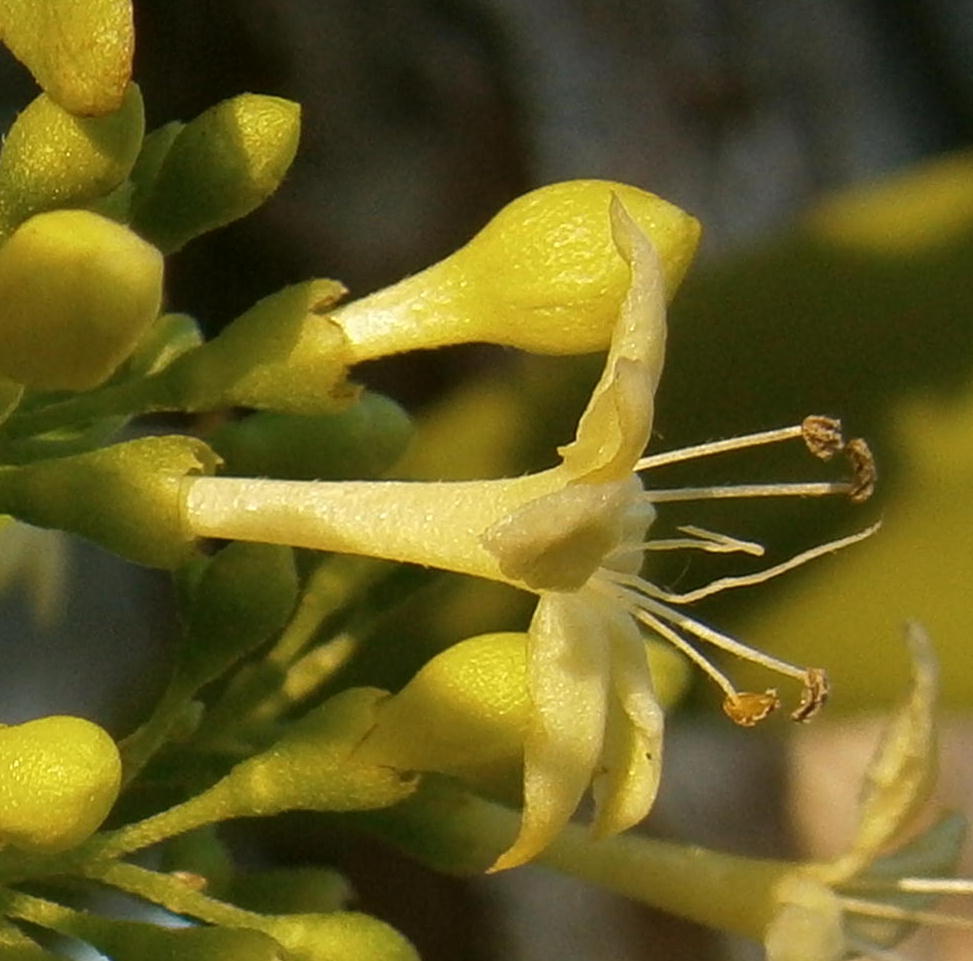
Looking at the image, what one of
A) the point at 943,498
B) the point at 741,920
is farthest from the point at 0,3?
the point at 943,498

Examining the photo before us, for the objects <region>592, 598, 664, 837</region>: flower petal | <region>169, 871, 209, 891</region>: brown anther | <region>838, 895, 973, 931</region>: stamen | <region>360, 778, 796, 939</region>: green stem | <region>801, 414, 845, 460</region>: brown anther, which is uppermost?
<region>801, 414, 845, 460</region>: brown anther

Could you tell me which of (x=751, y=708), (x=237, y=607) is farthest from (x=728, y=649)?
(x=237, y=607)

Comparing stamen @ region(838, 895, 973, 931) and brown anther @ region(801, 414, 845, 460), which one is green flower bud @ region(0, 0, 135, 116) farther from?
stamen @ region(838, 895, 973, 931)

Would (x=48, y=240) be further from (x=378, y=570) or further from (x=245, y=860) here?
(x=245, y=860)

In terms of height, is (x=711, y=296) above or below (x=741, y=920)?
above

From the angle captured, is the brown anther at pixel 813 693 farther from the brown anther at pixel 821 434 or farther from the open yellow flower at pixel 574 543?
the brown anther at pixel 821 434

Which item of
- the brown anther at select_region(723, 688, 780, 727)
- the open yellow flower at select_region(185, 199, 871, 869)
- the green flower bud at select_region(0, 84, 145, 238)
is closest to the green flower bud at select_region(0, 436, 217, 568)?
the open yellow flower at select_region(185, 199, 871, 869)
